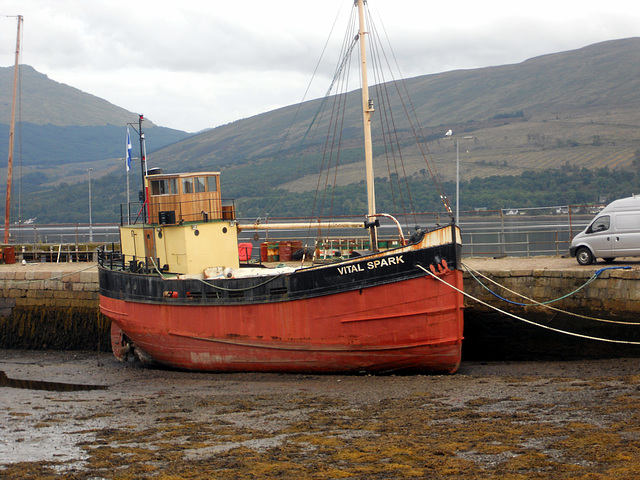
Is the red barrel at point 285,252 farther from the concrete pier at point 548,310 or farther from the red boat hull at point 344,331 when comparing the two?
the red boat hull at point 344,331

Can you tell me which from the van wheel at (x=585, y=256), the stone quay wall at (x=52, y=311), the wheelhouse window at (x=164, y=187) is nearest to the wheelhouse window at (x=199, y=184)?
the wheelhouse window at (x=164, y=187)

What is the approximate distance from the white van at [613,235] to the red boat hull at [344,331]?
17.0 ft

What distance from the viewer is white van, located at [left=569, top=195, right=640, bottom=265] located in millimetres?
18344

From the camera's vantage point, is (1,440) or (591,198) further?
(591,198)

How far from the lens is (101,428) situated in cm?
1240

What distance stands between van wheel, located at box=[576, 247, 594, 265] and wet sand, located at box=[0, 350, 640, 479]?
345 centimetres

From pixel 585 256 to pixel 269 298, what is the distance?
29.3 ft

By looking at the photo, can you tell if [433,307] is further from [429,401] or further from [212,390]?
[212,390]

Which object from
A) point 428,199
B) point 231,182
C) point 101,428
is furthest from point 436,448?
point 231,182

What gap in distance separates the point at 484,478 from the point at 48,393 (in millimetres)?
12408

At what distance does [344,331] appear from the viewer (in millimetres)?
16172

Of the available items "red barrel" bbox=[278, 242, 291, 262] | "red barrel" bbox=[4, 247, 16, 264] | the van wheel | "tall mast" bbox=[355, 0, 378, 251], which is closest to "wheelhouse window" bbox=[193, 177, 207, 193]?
"tall mast" bbox=[355, 0, 378, 251]

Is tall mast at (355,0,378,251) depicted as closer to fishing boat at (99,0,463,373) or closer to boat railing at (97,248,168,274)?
fishing boat at (99,0,463,373)

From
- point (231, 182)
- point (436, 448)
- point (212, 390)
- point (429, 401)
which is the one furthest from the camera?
point (231, 182)
